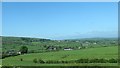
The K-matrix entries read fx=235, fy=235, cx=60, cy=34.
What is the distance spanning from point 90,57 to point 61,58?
5.62ft

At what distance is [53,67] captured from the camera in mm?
11352

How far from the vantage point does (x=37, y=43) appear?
1891cm

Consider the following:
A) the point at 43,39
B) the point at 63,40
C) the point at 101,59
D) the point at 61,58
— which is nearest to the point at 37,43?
the point at 43,39

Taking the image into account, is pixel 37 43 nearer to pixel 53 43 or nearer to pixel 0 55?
pixel 53 43

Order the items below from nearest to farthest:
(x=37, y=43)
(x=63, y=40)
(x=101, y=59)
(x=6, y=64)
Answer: (x=6, y=64)
(x=101, y=59)
(x=37, y=43)
(x=63, y=40)

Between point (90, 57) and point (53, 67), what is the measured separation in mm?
3236

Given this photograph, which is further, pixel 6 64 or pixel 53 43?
pixel 53 43

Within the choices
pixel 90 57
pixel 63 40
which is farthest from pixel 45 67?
pixel 63 40

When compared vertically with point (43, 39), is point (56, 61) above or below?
below

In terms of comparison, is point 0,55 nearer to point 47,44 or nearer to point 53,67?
point 53,67

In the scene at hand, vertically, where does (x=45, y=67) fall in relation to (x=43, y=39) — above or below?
Result: below

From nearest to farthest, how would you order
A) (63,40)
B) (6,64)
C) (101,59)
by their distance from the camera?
(6,64)
(101,59)
(63,40)

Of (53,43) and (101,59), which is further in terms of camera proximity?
(53,43)

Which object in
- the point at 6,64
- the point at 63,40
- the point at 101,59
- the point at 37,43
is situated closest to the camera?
the point at 6,64
